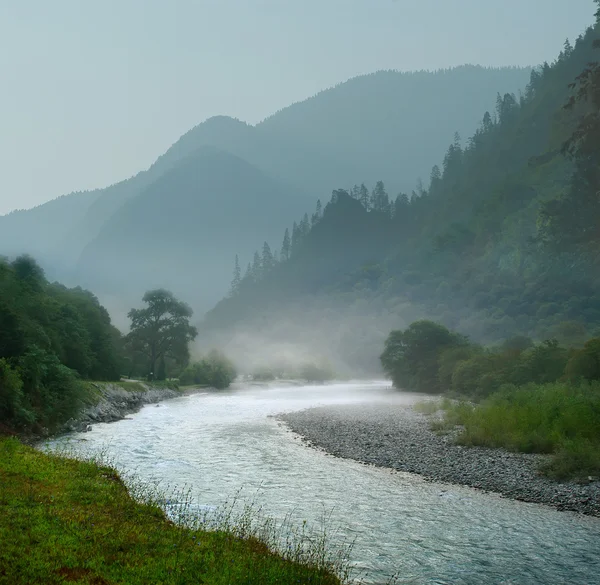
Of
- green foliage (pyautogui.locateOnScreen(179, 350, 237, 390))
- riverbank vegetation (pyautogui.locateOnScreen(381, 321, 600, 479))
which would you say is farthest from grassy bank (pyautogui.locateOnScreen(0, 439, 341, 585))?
green foliage (pyautogui.locateOnScreen(179, 350, 237, 390))

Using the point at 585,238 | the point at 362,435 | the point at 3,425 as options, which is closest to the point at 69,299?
the point at 3,425

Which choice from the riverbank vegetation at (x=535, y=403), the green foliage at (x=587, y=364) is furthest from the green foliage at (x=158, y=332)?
the green foliage at (x=587, y=364)

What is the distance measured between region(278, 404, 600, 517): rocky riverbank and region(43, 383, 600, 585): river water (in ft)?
4.75

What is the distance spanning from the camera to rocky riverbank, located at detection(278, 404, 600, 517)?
90.3ft

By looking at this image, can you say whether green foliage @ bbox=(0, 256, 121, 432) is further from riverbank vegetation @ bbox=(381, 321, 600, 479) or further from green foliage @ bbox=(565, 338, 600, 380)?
green foliage @ bbox=(565, 338, 600, 380)

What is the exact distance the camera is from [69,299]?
88.8 metres

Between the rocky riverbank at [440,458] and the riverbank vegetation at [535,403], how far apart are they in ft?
5.51

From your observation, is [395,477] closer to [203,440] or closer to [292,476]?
[292,476]

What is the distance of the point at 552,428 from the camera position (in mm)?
38750

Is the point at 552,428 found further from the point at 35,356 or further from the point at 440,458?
the point at 35,356

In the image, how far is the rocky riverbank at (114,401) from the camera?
53531mm

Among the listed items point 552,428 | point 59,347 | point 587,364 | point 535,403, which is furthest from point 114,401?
point 587,364

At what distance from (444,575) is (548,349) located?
65.0m

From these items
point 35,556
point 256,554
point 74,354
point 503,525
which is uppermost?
point 74,354
